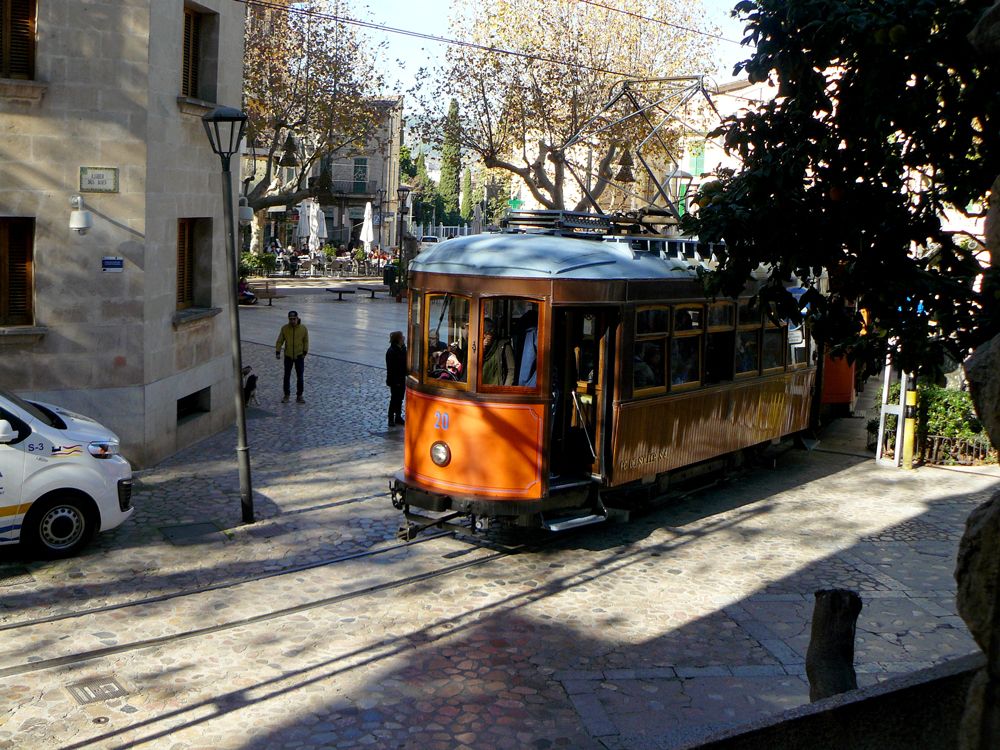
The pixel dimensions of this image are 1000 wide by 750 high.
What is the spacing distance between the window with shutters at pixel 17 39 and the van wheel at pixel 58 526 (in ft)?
17.9

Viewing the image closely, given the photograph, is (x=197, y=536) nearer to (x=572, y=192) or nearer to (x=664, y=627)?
(x=664, y=627)

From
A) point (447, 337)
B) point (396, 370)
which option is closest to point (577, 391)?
point (447, 337)

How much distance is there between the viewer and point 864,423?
1953 centimetres

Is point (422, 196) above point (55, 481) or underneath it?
above

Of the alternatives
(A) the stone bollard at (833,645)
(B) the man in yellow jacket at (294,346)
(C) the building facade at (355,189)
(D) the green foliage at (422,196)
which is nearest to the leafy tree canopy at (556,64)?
(B) the man in yellow jacket at (294,346)

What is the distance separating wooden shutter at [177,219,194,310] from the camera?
15.5m

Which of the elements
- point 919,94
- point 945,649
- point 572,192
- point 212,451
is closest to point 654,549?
point 945,649

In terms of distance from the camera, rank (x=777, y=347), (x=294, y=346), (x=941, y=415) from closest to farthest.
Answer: (x=777, y=347), (x=941, y=415), (x=294, y=346)

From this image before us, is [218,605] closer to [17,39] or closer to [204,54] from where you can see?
[17,39]

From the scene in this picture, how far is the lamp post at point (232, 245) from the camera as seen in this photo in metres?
11.4

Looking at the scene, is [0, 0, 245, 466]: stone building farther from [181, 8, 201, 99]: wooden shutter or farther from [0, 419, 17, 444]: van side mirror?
Answer: [0, 419, 17, 444]: van side mirror

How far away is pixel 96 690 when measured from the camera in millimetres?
7625

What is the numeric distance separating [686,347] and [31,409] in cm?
666

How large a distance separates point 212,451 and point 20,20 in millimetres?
5760
